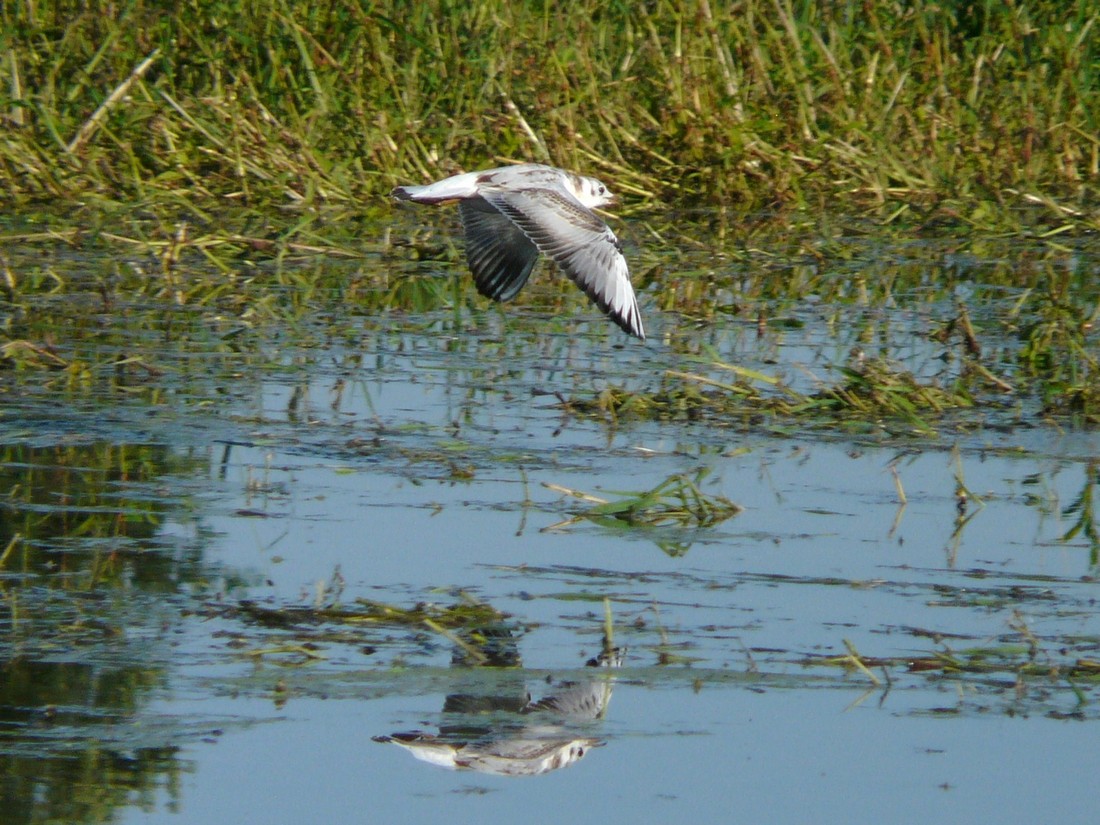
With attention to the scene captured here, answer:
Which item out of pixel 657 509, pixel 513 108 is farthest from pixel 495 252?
pixel 513 108

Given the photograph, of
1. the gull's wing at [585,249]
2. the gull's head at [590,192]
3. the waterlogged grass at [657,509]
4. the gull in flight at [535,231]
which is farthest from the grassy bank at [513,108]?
the waterlogged grass at [657,509]

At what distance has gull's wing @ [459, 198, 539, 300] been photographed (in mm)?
7449

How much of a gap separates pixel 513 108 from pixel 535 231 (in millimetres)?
3411

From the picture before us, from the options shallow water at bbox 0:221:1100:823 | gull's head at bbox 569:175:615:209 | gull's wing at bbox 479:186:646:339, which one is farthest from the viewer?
gull's head at bbox 569:175:615:209

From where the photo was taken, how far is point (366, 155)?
1007cm

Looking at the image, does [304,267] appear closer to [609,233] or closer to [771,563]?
[609,233]

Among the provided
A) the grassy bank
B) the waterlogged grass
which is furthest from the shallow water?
the grassy bank

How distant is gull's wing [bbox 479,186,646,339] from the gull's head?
0.98 m

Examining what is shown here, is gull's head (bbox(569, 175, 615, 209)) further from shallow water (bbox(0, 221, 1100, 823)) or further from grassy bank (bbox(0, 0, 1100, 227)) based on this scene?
grassy bank (bbox(0, 0, 1100, 227))

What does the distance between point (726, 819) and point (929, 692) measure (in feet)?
2.47

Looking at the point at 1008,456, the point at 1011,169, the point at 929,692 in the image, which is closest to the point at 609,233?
the point at 1008,456

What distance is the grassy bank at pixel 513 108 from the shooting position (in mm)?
10000

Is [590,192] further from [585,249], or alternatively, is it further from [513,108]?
[513,108]

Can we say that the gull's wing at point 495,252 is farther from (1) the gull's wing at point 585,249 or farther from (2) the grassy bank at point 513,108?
(2) the grassy bank at point 513,108
